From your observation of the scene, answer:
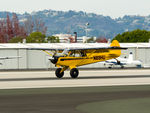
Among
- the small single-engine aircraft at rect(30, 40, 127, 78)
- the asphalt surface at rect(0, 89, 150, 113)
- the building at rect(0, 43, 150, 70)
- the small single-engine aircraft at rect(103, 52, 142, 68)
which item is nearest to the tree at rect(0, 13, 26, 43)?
the building at rect(0, 43, 150, 70)

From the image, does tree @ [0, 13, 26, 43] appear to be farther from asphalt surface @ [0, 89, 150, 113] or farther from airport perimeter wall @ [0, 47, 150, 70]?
asphalt surface @ [0, 89, 150, 113]

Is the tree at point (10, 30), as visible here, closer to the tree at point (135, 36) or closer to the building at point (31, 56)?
the tree at point (135, 36)

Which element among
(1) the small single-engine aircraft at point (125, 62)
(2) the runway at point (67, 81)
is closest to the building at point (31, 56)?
(1) the small single-engine aircraft at point (125, 62)

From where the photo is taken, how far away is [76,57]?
35656 millimetres

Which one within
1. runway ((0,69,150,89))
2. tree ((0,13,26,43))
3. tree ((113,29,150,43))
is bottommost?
runway ((0,69,150,89))

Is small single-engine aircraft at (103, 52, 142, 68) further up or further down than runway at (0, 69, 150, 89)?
further up

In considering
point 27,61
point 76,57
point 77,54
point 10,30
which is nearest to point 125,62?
point 27,61

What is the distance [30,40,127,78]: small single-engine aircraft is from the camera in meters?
34.6

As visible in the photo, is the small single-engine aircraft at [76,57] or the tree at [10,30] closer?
the small single-engine aircraft at [76,57]

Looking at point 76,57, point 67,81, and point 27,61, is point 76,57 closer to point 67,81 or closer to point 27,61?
point 67,81

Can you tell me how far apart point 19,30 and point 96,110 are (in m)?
174

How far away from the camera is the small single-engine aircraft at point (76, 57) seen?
113 feet

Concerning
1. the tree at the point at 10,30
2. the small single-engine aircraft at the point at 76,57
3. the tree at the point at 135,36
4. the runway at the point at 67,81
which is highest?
the tree at the point at 10,30

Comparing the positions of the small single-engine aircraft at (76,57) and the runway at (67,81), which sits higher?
the small single-engine aircraft at (76,57)
